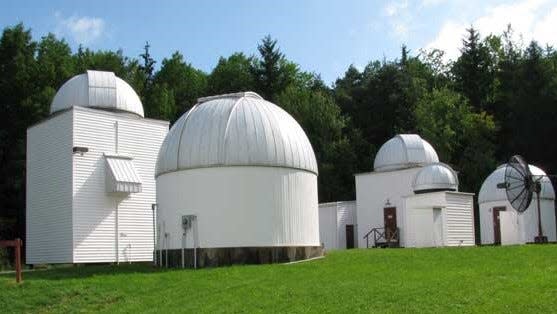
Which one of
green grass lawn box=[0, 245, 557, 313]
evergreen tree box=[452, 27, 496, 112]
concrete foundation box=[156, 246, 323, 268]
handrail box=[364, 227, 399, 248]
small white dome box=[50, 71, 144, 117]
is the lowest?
green grass lawn box=[0, 245, 557, 313]

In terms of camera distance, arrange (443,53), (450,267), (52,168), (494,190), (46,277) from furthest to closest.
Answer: (443,53) → (494,190) → (52,168) → (46,277) → (450,267)

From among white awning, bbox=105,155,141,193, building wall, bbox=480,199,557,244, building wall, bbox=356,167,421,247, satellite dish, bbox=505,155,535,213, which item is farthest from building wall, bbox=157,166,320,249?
building wall, bbox=480,199,557,244

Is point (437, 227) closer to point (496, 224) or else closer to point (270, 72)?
point (496, 224)

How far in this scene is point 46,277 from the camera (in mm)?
24125

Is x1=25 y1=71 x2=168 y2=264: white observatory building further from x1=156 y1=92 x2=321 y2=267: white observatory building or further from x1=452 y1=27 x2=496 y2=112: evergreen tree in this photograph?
x1=452 y1=27 x2=496 y2=112: evergreen tree

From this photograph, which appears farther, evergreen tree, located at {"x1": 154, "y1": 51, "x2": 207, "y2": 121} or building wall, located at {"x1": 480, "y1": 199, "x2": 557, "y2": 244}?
evergreen tree, located at {"x1": 154, "y1": 51, "x2": 207, "y2": 121}

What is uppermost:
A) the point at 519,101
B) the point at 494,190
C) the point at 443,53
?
the point at 443,53

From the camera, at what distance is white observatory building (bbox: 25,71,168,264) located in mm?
34031

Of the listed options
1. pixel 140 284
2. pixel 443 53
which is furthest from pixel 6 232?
pixel 443 53

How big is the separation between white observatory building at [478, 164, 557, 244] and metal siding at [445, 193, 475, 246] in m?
4.29

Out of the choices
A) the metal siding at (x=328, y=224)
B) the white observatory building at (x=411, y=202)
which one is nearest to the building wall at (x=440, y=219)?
the white observatory building at (x=411, y=202)

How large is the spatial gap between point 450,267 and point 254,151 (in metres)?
8.18

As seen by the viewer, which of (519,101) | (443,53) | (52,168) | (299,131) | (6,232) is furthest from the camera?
(443,53)

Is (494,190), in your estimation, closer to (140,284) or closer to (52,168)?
(52,168)
